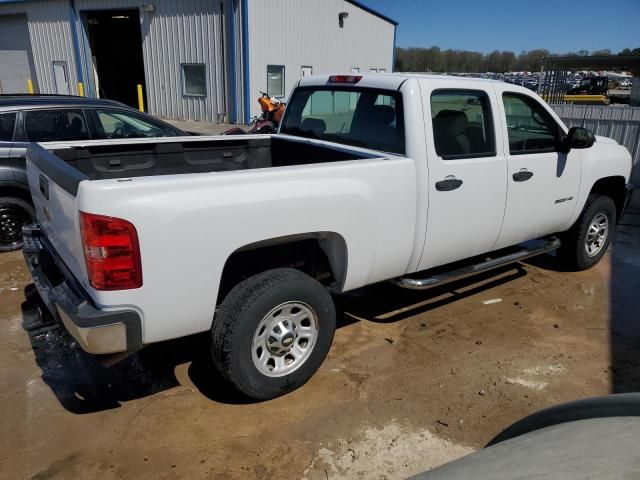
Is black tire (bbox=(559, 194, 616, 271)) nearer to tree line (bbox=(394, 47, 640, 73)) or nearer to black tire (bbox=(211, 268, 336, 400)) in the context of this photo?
black tire (bbox=(211, 268, 336, 400))

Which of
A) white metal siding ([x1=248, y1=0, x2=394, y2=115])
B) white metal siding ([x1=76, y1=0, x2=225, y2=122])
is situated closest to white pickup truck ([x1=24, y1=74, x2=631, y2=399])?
white metal siding ([x1=248, y1=0, x2=394, y2=115])

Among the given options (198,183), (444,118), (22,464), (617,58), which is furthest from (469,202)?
(617,58)

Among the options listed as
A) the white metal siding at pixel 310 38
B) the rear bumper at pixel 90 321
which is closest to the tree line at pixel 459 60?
the white metal siding at pixel 310 38

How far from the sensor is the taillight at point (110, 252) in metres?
2.55

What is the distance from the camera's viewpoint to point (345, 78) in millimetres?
4438

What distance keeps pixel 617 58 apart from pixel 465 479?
1755cm

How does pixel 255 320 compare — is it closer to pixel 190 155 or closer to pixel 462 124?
pixel 190 155

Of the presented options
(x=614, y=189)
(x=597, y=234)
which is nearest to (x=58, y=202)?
(x=597, y=234)

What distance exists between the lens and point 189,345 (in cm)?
421

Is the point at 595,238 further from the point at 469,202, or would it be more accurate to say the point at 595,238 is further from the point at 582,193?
the point at 469,202

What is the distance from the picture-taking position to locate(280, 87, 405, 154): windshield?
13.0 ft

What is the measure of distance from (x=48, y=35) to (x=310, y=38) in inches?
435

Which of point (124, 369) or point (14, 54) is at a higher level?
point (14, 54)

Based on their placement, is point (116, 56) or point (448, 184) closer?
point (448, 184)
